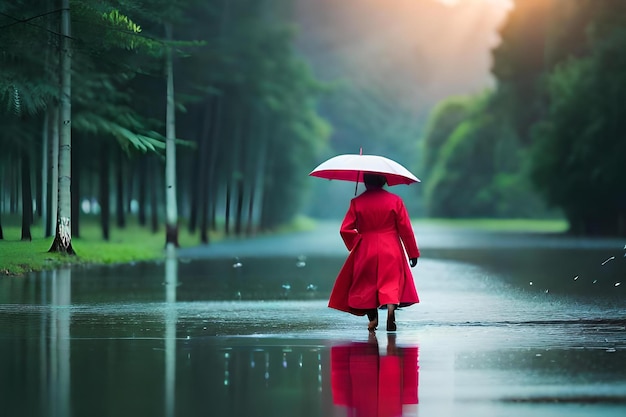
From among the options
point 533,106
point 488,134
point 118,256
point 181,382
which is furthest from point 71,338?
point 488,134

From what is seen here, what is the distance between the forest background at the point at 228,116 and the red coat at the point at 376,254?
432 inches

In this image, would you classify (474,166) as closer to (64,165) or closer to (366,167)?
(64,165)

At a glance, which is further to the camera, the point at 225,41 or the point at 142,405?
the point at 225,41

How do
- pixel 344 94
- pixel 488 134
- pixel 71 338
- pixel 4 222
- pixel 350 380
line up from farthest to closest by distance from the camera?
pixel 344 94 → pixel 488 134 → pixel 4 222 → pixel 71 338 → pixel 350 380

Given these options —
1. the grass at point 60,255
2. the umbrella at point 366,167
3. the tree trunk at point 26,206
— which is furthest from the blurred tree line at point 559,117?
the umbrella at point 366,167

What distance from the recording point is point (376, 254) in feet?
45.6

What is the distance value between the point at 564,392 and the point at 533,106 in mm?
71535

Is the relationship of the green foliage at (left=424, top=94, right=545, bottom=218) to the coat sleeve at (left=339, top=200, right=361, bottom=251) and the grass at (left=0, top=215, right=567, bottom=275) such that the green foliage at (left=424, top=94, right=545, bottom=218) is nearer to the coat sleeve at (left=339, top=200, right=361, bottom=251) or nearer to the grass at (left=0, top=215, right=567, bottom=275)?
the grass at (left=0, top=215, right=567, bottom=275)


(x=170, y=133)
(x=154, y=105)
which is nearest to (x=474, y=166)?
(x=154, y=105)

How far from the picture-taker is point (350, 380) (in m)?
9.76

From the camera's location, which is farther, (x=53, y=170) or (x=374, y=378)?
(x=53, y=170)

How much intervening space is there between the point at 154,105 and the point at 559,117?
24.1 m

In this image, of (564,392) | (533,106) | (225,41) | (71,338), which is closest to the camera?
(564,392)

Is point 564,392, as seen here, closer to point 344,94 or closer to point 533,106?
point 533,106
